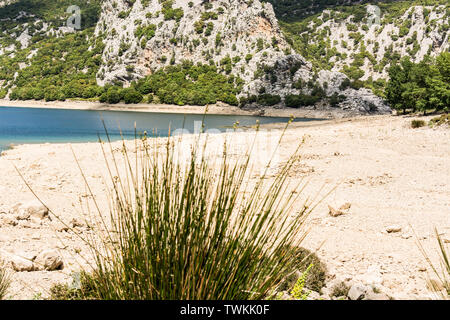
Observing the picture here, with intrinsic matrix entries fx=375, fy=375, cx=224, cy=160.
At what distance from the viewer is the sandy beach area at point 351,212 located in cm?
445

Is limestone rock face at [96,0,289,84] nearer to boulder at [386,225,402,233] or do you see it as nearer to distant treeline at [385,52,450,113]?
distant treeline at [385,52,450,113]

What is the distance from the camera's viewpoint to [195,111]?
68.4 m

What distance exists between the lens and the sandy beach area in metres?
4.45

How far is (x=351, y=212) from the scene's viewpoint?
22.6 feet

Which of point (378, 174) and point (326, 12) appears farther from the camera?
point (326, 12)

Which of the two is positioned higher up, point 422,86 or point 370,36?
point 370,36

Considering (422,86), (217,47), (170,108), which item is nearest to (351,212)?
(422,86)

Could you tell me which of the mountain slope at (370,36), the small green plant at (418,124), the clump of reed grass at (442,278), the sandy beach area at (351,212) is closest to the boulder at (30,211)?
the sandy beach area at (351,212)

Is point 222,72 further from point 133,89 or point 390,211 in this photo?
point 390,211

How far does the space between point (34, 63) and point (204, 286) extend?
111397 mm

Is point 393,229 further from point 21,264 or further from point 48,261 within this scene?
point 21,264

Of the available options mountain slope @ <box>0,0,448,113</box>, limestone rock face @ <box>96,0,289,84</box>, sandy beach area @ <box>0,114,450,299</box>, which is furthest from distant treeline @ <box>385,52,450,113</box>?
limestone rock face @ <box>96,0,289,84</box>
